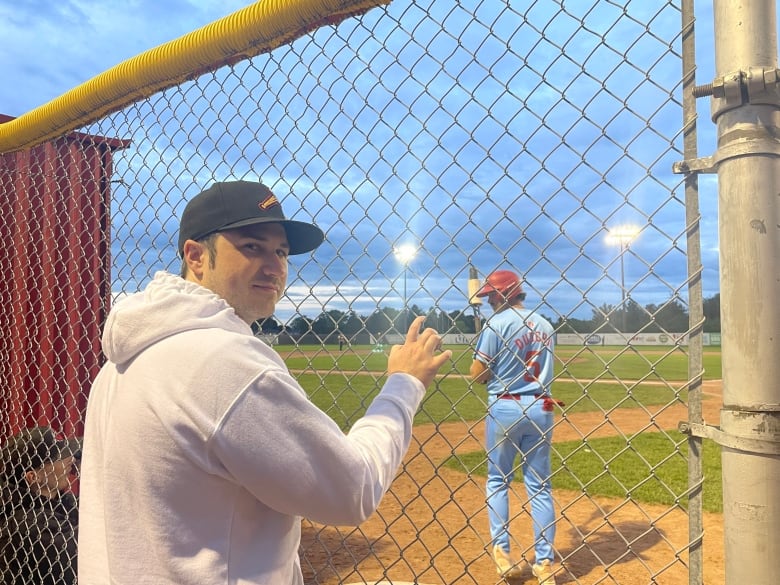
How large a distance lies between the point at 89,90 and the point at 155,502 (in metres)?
2.08

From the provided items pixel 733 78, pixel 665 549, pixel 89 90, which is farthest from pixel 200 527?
pixel 665 549

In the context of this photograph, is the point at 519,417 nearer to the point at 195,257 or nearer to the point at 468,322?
the point at 468,322

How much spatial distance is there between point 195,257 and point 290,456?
26.7 inches

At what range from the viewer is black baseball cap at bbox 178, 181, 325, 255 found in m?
1.55

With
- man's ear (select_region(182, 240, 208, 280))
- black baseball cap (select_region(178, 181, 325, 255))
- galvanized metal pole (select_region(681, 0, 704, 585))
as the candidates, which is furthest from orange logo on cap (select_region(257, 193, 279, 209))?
galvanized metal pole (select_region(681, 0, 704, 585))

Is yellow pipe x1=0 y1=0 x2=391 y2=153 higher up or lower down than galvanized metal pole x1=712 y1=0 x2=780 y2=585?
higher up

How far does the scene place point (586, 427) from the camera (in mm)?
13961

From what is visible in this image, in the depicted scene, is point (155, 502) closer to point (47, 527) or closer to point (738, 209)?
point (738, 209)

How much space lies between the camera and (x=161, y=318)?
130 centimetres

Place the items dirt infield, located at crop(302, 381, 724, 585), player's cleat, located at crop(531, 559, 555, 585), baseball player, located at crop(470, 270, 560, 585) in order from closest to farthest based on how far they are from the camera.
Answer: baseball player, located at crop(470, 270, 560, 585)
player's cleat, located at crop(531, 559, 555, 585)
dirt infield, located at crop(302, 381, 724, 585)

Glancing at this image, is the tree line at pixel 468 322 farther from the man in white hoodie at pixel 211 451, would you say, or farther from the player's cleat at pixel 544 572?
the player's cleat at pixel 544 572

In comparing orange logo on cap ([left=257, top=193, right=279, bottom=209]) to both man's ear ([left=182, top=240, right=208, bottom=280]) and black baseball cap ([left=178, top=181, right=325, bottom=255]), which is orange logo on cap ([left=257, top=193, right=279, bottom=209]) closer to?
black baseball cap ([left=178, top=181, right=325, bottom=255])

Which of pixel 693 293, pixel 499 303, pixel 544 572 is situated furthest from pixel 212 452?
pixel 544 572

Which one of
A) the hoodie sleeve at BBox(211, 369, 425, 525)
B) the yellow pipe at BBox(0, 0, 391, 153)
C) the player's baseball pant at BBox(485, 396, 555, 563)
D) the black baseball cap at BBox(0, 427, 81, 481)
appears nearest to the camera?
the hoodie sleeve at BBox(211, 369, 425, 525)
